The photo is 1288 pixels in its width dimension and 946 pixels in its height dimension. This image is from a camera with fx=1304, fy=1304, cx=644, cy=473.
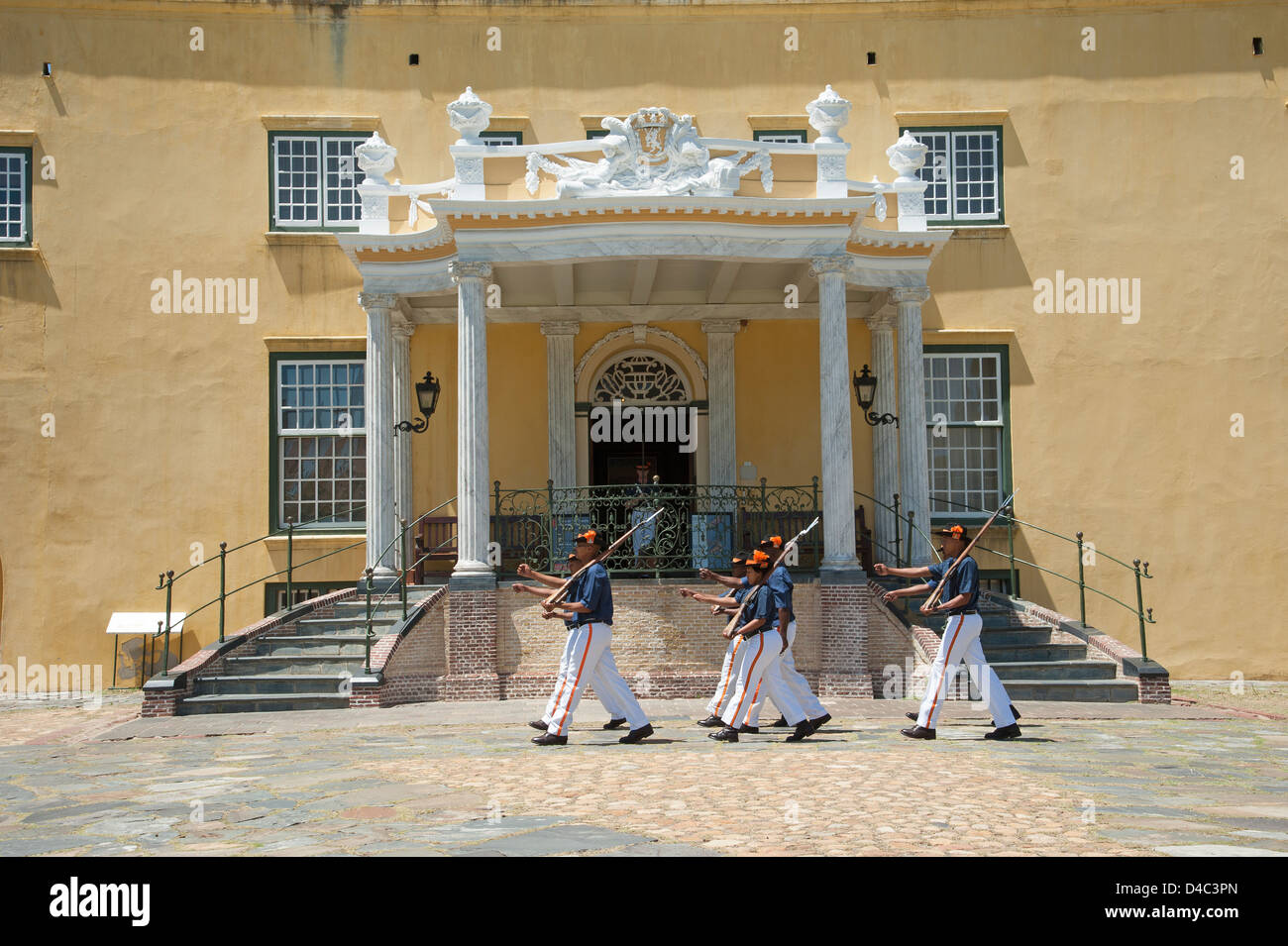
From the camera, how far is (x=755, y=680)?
36.2ft

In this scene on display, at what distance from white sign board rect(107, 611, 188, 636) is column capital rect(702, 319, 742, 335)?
863cm

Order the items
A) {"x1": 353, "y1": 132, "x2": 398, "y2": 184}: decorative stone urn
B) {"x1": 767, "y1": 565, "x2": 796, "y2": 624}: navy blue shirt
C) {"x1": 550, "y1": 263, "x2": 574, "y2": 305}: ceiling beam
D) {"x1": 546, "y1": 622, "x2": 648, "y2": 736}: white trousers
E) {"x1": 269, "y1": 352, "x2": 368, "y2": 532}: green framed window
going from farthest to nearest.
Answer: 1. {"x1": 269, "y1": 352, "x2": 368, "y2": 532}: green framed window
2. {"x1": 353, "y1": 132, "x2": 398, "y2": 184}: decorative stone urn
3. {"x1": 550, "y1": 263, "x2": 574, "y2": 305}: ceiling beam
4. {"x1": 767, "y1": 565, "x2": 796, "y2": 624}: navy blue shirt
5. {"x1": 546, "y1": 622, "x2": 648, "y2": 736}: white trousers

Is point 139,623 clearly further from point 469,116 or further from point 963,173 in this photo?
point 963,173

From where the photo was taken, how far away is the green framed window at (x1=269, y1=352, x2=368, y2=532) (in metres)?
19.3

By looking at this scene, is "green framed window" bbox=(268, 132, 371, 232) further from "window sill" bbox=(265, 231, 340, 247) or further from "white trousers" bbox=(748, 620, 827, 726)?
"white trousers" bbox=(748, 620, 827, 726)

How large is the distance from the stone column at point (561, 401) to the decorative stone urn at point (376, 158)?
322 centimetres

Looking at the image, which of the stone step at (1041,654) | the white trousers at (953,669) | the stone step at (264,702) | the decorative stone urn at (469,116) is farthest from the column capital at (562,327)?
the white trousers at (953,669)

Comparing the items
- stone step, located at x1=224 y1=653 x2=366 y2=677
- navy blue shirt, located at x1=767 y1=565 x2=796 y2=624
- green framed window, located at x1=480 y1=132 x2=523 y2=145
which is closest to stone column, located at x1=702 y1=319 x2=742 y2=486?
green framed window, located at x1=480 y1=132 x2=523 y2=145

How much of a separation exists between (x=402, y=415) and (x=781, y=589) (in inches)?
352

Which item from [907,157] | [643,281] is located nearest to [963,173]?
[907,157]

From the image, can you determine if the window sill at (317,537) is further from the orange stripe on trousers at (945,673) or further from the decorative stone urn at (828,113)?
the orange stripe on trousers at (945,673)

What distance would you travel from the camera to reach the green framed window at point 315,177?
1947 centimetres
